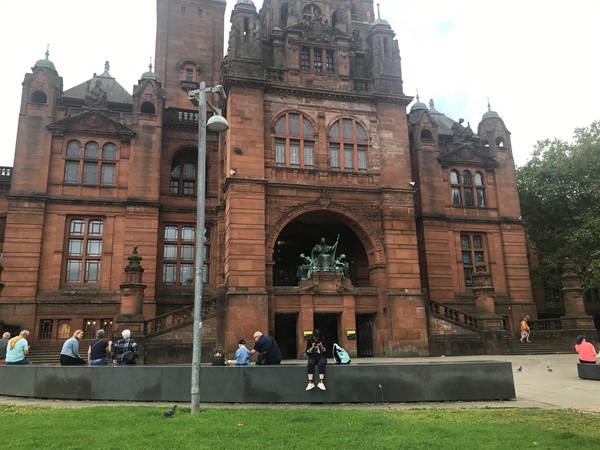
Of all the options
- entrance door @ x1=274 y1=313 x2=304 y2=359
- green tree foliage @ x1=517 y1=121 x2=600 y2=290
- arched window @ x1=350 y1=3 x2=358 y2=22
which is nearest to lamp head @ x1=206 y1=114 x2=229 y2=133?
entrance door @ x1=274 y1=313 x2=304 y2=359

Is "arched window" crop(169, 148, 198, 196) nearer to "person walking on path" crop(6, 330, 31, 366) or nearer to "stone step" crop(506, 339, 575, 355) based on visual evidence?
"person walking on path" crop(6, 330, 31, 366)

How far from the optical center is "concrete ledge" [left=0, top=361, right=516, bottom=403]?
12430mm

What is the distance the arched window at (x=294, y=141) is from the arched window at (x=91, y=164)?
1124cm

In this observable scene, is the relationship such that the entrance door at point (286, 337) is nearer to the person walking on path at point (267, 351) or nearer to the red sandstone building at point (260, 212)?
the red sandstone building at point (260, 212)

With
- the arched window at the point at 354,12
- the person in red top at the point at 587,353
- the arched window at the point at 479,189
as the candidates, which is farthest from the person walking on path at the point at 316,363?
the arched window at the point at 354,12

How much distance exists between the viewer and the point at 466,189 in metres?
37.9

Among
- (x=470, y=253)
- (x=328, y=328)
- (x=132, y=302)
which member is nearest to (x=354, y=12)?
(x=470, y=253)

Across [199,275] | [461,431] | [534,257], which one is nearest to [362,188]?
[199,275]

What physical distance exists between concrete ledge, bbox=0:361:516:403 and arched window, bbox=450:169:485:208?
26.1m

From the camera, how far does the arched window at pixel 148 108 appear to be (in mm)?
32750

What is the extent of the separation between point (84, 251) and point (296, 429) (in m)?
25.1

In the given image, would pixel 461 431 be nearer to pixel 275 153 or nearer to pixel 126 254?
pixel 275 153

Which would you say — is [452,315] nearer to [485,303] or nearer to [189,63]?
[485,303]

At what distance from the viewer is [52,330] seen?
28188 millimetres
